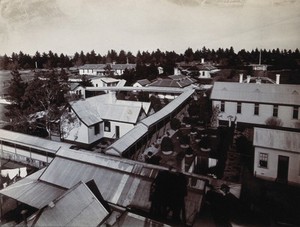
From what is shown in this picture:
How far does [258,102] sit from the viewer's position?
1420cm

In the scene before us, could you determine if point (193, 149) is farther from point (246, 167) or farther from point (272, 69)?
point (272, 69)

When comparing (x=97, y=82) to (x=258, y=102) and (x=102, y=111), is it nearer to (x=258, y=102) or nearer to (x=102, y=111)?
(x=102, y=111)

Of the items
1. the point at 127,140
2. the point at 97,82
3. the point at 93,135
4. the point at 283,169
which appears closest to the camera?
the point at 283,169

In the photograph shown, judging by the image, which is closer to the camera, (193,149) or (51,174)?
(51,174)

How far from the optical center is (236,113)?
14922 millimetres

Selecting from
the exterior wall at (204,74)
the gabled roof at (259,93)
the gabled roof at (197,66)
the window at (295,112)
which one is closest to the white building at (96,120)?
the gabled roof at (259,93)

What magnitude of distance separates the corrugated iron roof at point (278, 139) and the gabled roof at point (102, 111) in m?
5.84

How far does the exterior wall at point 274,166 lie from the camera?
8414 millimetres

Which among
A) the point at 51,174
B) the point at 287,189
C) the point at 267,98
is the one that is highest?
the point at 267,98

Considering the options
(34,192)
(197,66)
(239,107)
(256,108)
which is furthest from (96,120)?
(197,66)

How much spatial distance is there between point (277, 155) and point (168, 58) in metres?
30.1

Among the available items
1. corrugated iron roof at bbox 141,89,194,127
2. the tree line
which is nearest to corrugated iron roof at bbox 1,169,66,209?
the tree line

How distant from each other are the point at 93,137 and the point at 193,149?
5.01 m

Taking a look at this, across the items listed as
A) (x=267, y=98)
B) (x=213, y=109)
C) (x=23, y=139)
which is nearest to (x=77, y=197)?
(x=23, y=139)
